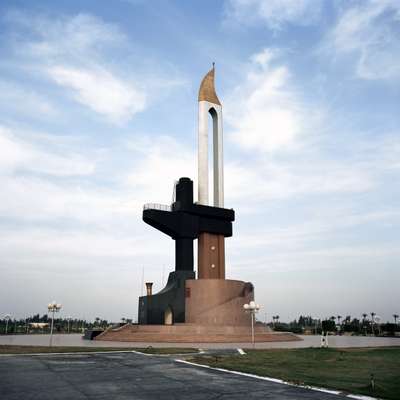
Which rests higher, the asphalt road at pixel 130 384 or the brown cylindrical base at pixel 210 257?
the brown cylindrical base at pixel 210 257

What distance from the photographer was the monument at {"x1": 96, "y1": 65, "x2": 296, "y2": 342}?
39562 millimetres

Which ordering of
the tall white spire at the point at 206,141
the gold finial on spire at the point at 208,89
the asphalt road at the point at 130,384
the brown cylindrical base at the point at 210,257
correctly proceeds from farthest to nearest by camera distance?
the gold finial on spire at the point at 208,89 → the tall white spire at the point at 206,141 → the brown cylindrical base at the point at 210,257 → the asphalt road at the point at 130,384

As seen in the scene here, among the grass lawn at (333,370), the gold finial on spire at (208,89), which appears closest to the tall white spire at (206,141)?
the gold finial on spire at (208,89)

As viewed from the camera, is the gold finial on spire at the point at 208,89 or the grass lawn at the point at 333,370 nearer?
the grass lawn at the point at 333,370

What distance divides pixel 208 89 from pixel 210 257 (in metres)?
21.4

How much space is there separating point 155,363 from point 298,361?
6256 millimetres

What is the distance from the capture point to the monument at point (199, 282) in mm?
39562

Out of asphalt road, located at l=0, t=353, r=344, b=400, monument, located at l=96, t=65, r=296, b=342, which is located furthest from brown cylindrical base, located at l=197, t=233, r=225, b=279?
asphalt road, located at l=0, t=353, r=344, b=400

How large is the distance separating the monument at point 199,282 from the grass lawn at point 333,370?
18.9 meters

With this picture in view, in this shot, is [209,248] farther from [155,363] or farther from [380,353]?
[155,363]

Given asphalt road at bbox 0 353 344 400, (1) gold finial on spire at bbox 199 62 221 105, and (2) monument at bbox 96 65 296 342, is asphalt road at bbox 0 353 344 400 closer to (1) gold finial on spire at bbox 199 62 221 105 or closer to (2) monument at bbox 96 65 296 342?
(2) monument at bbox 96 65 296 342

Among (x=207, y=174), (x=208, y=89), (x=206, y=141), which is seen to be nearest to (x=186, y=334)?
(x=207, y=174)

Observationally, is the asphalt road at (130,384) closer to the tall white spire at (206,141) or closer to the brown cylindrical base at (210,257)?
the brown cylindrical base at (210,257)

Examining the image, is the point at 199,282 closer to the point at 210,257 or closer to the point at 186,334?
the point at 210,257
